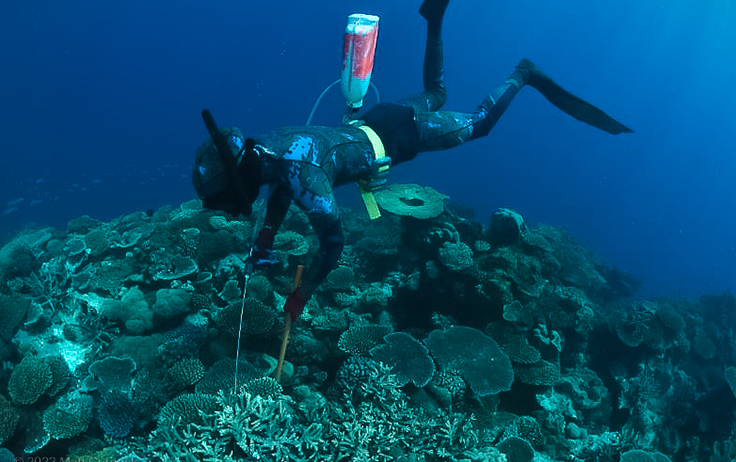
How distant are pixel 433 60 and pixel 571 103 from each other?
2.58 meters

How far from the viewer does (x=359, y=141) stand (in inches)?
189

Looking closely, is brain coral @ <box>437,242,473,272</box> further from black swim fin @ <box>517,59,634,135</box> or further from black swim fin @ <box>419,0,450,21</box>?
black swim fin @ <box>419,0,450,21</box>

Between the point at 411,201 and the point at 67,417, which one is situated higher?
the point at 411,201

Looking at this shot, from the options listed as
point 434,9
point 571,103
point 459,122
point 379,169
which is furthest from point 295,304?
point 571,103

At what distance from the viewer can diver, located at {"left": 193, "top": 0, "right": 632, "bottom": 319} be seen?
331 centimetres

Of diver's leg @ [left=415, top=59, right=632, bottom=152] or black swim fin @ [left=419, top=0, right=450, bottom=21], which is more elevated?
black swim fin @ [left=419, top=0, right=450, bottom=21]

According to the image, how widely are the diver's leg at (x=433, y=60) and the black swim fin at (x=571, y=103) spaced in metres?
1.59

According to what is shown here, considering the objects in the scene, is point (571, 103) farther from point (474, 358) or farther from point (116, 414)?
point (116, 414)

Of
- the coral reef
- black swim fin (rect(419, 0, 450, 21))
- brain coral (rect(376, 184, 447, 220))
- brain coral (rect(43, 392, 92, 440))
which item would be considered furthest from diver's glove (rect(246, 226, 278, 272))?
black swim fin (rect(419, 0, 450, 21))

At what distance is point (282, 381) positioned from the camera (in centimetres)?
466

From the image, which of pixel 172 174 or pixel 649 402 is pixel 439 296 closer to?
pixel 649 402

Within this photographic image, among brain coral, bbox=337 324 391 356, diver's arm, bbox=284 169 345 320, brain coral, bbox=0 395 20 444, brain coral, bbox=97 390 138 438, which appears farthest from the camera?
brain coral, bbox=337 324 391 356

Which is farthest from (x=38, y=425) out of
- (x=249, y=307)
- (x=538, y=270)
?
(x=538, y=270)

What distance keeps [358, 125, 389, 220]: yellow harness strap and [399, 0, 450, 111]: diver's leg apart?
128cm
